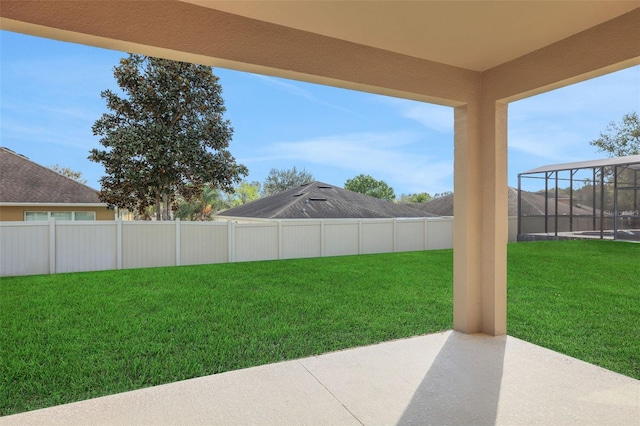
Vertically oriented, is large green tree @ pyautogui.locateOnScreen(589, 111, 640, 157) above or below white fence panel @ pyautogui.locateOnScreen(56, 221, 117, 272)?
above

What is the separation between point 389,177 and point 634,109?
1886 centimetres

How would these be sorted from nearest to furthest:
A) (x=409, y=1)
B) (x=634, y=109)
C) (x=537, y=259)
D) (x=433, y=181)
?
(x=409, y=1)
(x=537, y=259)
(x=634, y=109)
(x=433, y=181)

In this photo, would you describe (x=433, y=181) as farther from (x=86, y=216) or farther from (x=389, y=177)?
(x=86, y=216)

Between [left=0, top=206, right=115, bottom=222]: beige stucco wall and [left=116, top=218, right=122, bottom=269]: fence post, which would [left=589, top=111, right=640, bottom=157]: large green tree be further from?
[left=0, top=206, right=115, bottom=222]: beige stucco wall

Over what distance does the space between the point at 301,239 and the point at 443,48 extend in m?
8.63

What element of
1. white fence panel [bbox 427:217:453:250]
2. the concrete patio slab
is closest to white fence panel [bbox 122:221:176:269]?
the concrete patio slab

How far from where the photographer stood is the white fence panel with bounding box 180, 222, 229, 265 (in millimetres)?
9719

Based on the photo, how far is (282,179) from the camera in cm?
3047

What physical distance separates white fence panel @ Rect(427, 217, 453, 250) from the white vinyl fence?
4 centimetres

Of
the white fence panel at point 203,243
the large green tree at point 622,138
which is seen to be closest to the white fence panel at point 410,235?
the white fence panel at point 203,243

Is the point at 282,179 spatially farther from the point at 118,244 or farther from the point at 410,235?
the point at 118,244

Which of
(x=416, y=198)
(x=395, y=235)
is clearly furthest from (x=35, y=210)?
(x=416, y=198)

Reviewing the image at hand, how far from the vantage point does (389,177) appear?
1395 inches

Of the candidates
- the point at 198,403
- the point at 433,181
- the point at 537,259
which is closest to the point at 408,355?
the point at 198,403
